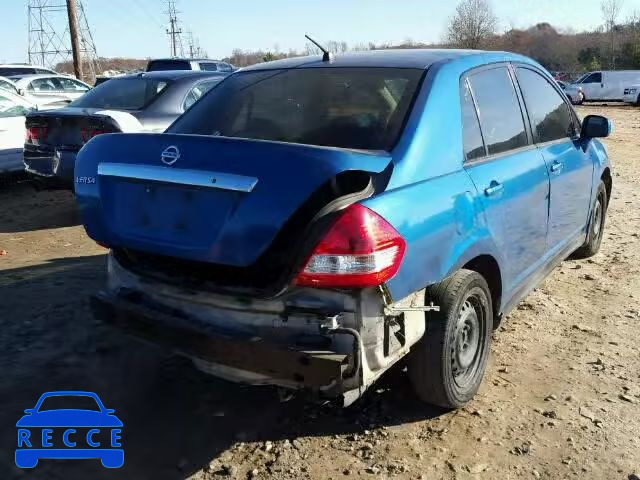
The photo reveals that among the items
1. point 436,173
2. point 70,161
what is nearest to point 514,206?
point 436,173

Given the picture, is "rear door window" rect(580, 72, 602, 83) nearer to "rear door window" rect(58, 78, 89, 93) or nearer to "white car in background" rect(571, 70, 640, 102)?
"white car in background" rect(571, 70, 640, 102)

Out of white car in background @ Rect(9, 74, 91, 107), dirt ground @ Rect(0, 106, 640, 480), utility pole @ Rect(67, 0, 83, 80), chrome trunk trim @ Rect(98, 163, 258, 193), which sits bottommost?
dirt ground @ Rect(0, 106, 640, 480)

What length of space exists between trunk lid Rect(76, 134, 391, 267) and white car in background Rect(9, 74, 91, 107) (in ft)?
42.9

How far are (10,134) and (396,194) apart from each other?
26.6ft

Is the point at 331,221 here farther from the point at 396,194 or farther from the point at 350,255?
the point at 396,194

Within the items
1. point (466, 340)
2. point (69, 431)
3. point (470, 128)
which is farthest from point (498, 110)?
point (69, 431)

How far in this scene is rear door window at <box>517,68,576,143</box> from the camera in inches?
158

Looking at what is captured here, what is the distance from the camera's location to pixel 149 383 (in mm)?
3496

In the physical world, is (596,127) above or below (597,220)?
above

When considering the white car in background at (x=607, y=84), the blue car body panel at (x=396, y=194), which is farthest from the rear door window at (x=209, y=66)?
the white car in background at (x=607, y=84)

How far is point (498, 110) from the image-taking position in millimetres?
3594

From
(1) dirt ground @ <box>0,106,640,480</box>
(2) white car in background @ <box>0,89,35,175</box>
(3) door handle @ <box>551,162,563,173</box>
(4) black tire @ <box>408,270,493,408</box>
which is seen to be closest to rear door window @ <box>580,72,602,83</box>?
(2) white car in background @ <box>0,89,35,175</box>

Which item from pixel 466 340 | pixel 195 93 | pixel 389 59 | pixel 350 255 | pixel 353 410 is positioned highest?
pixel 195 93

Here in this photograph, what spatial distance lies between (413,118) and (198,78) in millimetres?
5677
